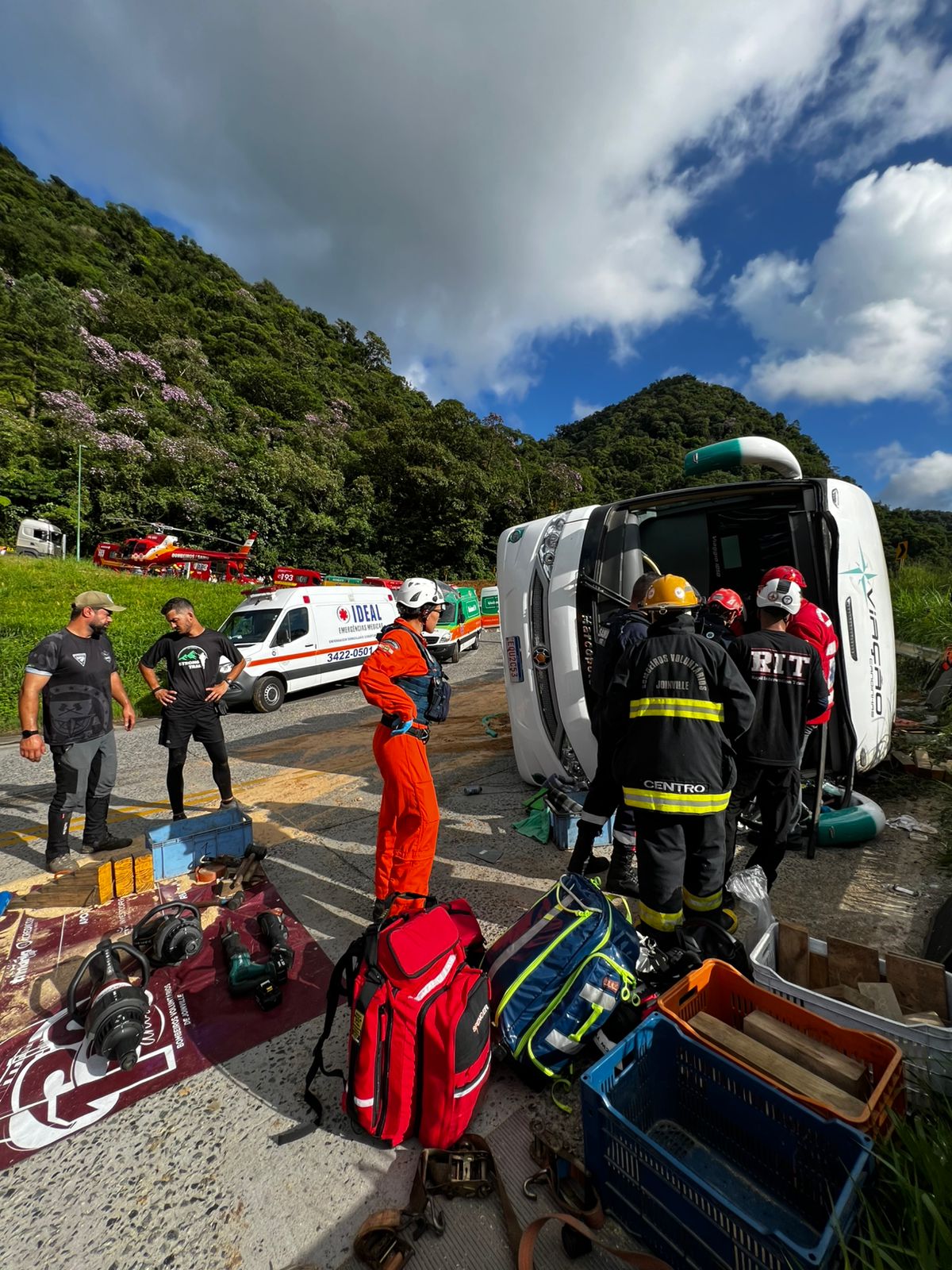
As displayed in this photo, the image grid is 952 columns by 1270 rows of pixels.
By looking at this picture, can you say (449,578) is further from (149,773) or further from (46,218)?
(46,218)

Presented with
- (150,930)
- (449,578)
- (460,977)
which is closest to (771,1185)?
(460,977)

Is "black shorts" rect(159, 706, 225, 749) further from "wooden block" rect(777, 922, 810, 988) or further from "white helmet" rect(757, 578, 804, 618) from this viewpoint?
"white helmet" rect(757, 578, 804, 618)

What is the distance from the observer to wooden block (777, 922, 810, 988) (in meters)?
2.33

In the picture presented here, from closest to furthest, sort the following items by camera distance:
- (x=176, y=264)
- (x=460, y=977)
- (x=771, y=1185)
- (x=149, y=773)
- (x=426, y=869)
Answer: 1. (x=771, y=1185)
2. (x=460, y=977)
3. (x=426, y=869)
4. (x=149, y=773)
5. (x=176, y=264)

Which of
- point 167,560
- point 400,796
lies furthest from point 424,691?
point 167,560

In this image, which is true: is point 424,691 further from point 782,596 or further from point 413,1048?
point 782,596

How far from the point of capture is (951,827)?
4109mm

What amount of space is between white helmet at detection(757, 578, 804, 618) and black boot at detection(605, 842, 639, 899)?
1.78 meters

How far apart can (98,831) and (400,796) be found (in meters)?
2.84

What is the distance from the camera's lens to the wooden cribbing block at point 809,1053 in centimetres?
161

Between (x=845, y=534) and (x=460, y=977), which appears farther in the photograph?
(x=845, y=534)

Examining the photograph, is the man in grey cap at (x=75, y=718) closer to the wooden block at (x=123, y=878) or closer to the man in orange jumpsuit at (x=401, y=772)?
the wooden block at (x=123, y=878)

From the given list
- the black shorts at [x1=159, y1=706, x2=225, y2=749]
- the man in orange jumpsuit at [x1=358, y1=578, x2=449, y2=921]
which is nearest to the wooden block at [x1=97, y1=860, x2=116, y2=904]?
the black shorts at [x1=159, y1=706, x2=225, y2=749]

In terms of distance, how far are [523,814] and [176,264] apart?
5760 centimetres
